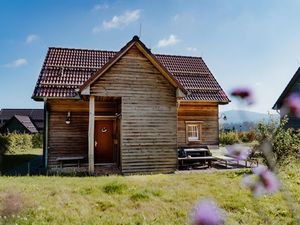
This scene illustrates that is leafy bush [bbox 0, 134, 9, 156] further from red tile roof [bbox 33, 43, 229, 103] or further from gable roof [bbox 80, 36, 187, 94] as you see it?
gable roof [bbox 80, 36, 187, 94]

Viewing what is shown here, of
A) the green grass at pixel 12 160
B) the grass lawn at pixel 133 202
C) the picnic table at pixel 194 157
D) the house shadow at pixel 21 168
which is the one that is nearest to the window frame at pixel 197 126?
the picnic table at pixel 194 157

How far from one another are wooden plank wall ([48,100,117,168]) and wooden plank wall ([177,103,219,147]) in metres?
4.78

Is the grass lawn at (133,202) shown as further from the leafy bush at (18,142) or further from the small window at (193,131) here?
the leafy bush at (18,142)

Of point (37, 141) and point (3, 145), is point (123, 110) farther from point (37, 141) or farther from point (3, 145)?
point (37, 141)

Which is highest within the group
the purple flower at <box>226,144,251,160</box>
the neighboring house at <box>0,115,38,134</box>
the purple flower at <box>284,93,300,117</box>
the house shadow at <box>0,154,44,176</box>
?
the neighboring house at <box>0,115,38,134</box>

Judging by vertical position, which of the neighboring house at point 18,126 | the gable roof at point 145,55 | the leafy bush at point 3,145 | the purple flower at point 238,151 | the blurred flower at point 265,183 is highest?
the gable roof at point 145,55

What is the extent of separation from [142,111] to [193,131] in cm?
536

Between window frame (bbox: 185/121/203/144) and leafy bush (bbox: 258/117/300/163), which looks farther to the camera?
window frame (bbox: 185/121/203/144)

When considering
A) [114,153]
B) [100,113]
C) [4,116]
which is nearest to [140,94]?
[100,113]

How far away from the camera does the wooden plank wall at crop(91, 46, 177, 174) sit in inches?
570

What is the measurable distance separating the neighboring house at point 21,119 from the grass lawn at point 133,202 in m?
42.1

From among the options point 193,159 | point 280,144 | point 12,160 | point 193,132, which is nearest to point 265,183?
point 280,144

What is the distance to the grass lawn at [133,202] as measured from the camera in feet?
22.4

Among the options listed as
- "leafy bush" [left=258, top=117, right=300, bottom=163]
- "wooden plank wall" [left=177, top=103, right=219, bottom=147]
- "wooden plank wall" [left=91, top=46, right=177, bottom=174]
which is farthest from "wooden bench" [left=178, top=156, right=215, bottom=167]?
"leafy bush" [left=258, top=117, right=300, bottom=163]
